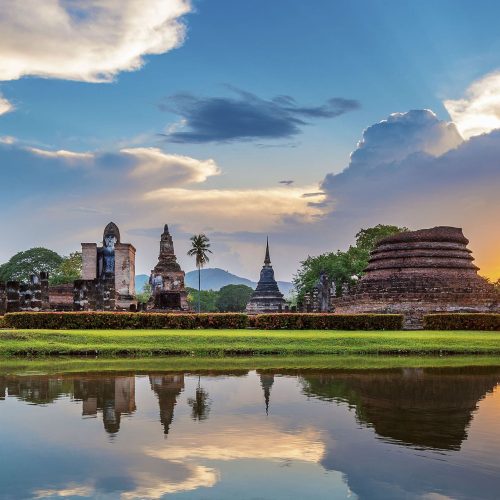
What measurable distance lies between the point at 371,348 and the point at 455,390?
8.91 meters

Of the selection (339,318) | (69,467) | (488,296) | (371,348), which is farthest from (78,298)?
(69,467)

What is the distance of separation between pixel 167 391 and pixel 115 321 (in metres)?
14.3

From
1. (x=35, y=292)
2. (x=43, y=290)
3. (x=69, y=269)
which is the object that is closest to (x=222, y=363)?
(x=35, y=292)

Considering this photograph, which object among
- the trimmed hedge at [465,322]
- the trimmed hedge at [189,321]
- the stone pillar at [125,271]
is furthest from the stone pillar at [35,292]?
the trimmed hedge at [465,322]

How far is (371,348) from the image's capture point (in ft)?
74.6

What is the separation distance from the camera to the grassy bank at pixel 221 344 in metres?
21.6

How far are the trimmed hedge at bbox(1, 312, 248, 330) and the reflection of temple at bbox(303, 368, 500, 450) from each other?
11.8m

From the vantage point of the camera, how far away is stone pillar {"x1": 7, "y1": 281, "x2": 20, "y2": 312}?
30609mm

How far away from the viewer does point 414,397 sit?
1277 cm

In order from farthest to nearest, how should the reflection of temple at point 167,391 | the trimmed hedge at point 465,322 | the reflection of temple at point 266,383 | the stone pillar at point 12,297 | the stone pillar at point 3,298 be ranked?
1. the stone pillar at point 3,298
2. the stone pillar at point 12,297
3. the trimmed hedge at point 465,322
4. the reflection of temple at point 266,383
5. the reflection of temple at point 167,391

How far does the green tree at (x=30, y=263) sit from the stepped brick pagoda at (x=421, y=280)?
54529 millimetres

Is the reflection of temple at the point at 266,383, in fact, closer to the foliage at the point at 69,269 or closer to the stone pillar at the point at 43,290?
the stone pillar at the point at 43,290

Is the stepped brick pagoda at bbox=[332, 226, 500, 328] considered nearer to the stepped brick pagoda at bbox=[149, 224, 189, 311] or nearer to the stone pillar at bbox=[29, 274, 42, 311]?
the stone pillar at bbox=[29, 274, 42, 311]

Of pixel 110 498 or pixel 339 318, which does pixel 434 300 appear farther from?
pixel 110 498
